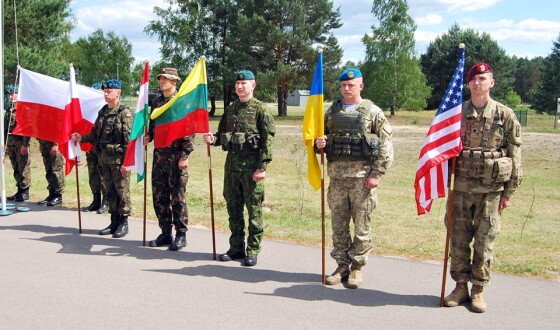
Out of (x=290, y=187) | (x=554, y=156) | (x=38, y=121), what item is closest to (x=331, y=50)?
(x=554, y=156)

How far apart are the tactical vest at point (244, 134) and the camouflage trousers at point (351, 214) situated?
1103mm

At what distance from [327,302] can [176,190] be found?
277cm

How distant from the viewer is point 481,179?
4.75 m

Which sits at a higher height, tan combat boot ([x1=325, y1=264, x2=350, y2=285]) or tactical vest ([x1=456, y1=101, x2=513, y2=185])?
tactical vest ([x1=456, y1=101, x2=513, y2=185])

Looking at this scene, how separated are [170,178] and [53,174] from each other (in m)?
4.11

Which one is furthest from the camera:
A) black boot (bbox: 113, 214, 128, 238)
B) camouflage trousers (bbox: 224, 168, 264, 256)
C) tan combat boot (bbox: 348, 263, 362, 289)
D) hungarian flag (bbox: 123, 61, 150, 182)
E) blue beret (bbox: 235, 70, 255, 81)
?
black boot (bbox: 113, 214, 128, 238)

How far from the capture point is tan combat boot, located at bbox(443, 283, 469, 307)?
4.84m

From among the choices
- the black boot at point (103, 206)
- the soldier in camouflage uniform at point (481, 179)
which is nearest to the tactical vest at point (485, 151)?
the soldier in camouflage uniform at point (481, 179)

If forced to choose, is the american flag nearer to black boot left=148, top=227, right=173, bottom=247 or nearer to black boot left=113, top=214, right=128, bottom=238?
black boot left=148, top=227, right=173, bottom=247

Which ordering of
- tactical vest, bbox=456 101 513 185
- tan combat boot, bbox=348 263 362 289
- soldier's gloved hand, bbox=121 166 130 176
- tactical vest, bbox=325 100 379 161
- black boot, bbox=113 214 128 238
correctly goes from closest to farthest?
tactical vest, bbox=456 101 513 185, tactical vest, bbox=325 100 379 161, tan combat boot, bbox=348 263 362 289, soldier's gloved hand, bbox=121 166 130 176, black boot, bbox=113 214 128 238

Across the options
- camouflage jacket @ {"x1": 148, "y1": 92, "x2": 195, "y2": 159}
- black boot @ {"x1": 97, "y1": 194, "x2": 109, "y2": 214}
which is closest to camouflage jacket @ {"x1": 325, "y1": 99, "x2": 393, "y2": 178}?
camouflage jacket @ {"x1": 148, "y1": 92, "x2": 195, "y2": 159}

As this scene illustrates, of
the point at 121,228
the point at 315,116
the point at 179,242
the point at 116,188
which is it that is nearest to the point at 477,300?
the point at 315,116

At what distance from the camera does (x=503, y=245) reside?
23.5 feet

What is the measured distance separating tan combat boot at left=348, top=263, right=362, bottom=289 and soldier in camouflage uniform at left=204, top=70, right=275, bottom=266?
1251mm
